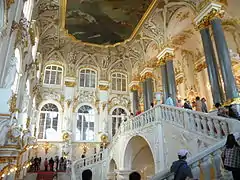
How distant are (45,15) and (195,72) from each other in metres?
12.7

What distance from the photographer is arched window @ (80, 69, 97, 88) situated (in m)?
20.2

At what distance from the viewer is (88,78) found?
2039 cm

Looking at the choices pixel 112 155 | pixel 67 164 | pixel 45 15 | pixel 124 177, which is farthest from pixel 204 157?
pixel 45 15

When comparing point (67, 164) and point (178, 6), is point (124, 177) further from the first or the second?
point (178, 6)

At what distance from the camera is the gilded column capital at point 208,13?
10.2m

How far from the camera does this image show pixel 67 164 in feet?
48.5

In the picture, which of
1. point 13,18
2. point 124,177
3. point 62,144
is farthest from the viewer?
point 62,144

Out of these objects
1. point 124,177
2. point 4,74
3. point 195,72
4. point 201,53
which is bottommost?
point 124,177

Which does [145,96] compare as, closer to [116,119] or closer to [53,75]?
[116,119]

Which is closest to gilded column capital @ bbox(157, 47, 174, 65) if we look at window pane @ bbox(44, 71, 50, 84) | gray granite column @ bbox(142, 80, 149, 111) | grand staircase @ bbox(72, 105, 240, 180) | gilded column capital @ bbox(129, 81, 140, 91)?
gray granite column @ bbox(142, 80, 149, 111)

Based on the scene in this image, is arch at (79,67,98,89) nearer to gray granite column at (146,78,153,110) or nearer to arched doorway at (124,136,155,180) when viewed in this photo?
gray granite column at (146,78,153,110)

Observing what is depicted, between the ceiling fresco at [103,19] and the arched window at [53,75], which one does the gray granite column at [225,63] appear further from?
the arched window at [53,75]

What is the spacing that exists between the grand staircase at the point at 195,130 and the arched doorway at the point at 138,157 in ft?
2.70

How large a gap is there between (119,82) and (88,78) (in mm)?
3176
